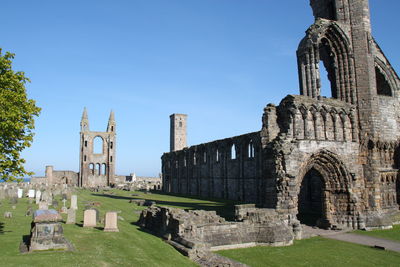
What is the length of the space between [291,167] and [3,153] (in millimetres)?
12722

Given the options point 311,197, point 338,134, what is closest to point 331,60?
point 338,134

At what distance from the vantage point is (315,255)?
12.5m

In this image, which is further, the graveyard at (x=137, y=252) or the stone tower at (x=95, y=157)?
the stone tower at (x=95, y=157)

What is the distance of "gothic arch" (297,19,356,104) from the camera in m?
20.4

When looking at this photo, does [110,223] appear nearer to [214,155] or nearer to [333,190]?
[333,190]

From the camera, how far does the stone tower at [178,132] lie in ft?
257

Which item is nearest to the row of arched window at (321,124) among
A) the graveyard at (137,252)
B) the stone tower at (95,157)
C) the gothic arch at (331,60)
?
the gothic arch at (331,60)

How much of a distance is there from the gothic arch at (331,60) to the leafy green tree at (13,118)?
52.0 ft

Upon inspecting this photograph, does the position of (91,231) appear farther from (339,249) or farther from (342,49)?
(342,49)

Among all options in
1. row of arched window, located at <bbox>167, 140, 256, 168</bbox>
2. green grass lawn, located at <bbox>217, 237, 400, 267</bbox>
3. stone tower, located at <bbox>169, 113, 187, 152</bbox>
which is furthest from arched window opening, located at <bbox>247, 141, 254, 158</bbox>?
stone tower, located at <bbox>169, 113, 187, 152</bbox>

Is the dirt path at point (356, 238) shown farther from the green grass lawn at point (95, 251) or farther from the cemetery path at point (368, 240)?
the green grass lawn at point (95, 251)

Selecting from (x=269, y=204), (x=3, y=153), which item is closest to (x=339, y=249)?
(x=269, y=204)

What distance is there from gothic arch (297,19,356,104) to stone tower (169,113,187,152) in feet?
193

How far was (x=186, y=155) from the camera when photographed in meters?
51.9
